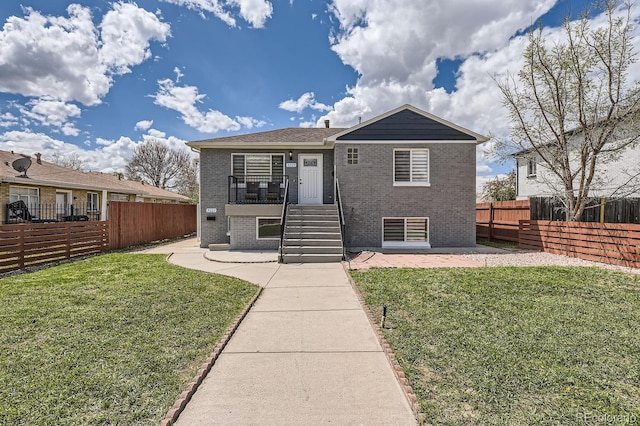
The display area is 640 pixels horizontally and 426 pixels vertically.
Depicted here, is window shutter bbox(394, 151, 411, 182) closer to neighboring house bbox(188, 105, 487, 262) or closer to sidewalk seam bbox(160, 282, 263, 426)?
neighboring house bbox(188, 105, 487, 262)

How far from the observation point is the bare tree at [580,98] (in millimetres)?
9234

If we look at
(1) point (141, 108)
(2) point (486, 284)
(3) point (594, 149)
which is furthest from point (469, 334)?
(1) point (141, 108)

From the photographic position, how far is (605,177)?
1323 cm

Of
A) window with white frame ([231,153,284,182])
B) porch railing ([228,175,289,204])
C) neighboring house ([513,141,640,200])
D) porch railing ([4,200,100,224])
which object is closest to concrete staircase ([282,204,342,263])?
porch railing ([228,175,289,204])

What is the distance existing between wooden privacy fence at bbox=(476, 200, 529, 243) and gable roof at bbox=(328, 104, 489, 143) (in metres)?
4.03

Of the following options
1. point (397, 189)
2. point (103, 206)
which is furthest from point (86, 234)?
point (397, 189)

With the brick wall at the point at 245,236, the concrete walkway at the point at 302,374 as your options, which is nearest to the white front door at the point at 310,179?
the brick wall at the point at 245,236

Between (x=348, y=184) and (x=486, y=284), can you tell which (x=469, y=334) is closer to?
(x=486, y=284)

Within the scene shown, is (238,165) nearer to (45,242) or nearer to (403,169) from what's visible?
(45,242)

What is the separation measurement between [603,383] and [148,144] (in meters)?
47.8

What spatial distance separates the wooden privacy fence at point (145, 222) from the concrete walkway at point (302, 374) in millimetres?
10117

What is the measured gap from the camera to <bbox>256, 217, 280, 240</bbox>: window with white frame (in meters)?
11.7

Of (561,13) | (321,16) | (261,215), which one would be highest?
(321,16)

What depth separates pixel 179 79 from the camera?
15.0m
